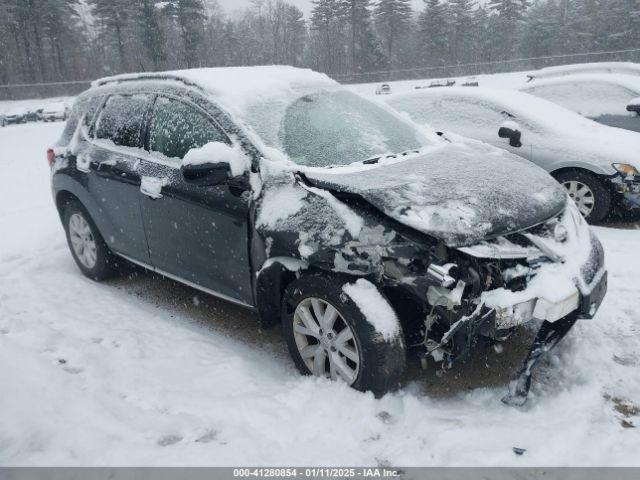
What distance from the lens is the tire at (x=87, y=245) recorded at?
491cm

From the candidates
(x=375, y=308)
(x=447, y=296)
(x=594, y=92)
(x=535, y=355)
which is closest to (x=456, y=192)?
(x=447, y=296)

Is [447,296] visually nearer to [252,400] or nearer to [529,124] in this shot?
[252,400]

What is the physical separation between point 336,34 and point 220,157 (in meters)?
69.2

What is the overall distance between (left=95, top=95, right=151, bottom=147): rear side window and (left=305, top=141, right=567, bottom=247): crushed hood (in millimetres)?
1781

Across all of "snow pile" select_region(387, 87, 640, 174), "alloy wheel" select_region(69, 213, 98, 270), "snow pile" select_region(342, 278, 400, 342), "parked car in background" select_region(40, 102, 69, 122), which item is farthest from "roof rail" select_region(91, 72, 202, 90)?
"parked car in background" select_region(40, 102, 69, 122)

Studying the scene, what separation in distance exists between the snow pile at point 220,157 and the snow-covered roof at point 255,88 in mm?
201

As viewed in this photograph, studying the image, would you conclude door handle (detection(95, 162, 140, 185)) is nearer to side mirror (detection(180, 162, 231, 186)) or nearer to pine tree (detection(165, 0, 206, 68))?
side mirror (detection(180, 162, 231, 186))

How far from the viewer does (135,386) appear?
3.31 metres

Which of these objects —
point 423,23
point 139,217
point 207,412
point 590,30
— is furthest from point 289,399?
point 423,23

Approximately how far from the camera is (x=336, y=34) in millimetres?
67625

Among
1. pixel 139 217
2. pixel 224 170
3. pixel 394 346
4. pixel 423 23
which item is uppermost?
pixel 423 23

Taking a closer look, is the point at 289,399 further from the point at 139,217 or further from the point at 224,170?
the point at 139,217

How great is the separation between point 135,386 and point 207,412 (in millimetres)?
593

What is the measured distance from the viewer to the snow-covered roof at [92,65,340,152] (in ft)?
11.6
